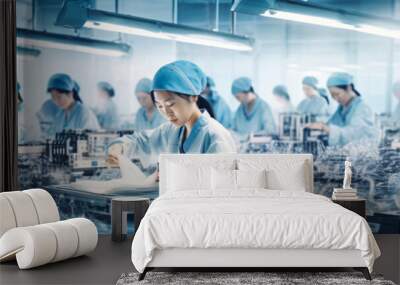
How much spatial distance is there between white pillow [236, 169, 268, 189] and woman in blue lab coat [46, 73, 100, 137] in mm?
1934

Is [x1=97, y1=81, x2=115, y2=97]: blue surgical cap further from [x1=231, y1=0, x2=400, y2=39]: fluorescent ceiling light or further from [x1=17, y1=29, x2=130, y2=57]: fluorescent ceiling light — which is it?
[x1=231, y1=0, x2=400, y2=39]: fluorescent ceiling light

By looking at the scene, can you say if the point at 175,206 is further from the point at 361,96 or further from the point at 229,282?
the point at 361,96

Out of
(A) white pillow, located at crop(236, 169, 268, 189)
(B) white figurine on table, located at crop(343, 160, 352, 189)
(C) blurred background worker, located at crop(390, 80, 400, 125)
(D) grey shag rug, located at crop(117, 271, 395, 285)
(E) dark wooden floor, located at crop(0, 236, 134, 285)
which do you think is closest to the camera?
(D) grey shag rug, located at crop(117, 271, 395, 285)

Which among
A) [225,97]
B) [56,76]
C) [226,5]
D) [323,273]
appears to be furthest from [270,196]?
[56,76]

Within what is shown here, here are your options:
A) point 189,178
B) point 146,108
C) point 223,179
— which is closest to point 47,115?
point 146,108

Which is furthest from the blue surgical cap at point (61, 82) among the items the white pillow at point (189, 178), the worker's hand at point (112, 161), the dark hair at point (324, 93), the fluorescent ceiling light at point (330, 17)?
the dark hair at point (324, 93)

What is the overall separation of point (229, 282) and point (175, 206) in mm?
836

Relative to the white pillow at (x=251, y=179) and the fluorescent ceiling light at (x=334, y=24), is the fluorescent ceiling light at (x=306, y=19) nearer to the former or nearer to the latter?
the fluorescent ceiling light at (x=334, y=24)

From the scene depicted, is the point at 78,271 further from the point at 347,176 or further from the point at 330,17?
the point at 330,17

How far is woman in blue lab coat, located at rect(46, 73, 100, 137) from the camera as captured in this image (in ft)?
26.3

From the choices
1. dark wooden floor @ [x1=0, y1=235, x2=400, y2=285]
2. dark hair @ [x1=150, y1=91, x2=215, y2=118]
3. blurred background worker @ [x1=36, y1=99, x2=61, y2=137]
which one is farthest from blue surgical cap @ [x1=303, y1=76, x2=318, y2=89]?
blurred background worker @ [x1=36, y1=99, x2=61, y2=137]

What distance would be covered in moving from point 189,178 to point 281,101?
5.17 feet

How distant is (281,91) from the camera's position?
7.99m

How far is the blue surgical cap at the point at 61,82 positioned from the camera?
8023 mm
